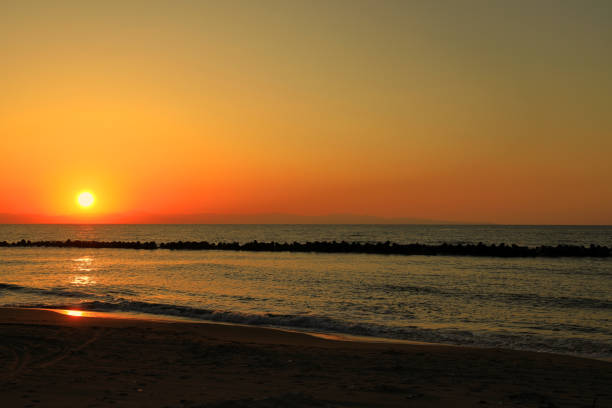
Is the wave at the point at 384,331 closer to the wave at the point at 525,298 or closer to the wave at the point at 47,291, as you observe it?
the wave at the point at 47,291

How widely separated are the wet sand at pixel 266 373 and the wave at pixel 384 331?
1487 millimetres

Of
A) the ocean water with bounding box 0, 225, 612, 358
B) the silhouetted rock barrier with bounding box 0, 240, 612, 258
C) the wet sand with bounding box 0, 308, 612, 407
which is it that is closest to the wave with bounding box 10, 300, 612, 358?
the ocean water with bounding box 0, 225, 612, 358

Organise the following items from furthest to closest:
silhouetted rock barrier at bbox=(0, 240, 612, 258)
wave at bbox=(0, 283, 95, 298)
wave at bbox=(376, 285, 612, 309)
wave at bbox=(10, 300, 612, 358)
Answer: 1. silhouetted rock barrier at bbox=(0, 240, 612, 258)
2. wave at bbox=(0, 283, 95, 298)
3. wave at bbox=(376, 285, 612, 309)
4. wave at bbox=(10, 300, 612, 358)

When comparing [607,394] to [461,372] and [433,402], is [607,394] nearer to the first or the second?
[461,372]

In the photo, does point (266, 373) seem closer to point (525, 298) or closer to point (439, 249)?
point (525, 298)

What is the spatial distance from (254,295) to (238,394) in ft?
45.6

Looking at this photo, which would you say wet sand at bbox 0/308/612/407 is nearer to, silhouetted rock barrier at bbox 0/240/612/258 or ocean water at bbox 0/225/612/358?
ocean water at bbox 0/225/612/358

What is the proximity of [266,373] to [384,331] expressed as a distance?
5977 mm

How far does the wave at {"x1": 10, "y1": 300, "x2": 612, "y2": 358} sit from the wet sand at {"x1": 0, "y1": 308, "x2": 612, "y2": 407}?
1.49 metres

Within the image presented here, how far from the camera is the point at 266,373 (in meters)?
8.97

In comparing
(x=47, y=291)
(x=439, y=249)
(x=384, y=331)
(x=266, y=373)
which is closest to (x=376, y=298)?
(x=384, y=331)

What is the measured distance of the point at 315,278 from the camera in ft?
91.8

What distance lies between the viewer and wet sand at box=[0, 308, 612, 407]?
725 cm

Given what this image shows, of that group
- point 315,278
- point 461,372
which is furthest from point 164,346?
point 315,278
